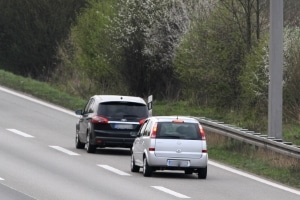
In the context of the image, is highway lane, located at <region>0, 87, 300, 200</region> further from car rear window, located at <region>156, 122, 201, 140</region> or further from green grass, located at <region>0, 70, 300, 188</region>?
car rear window, located at <region>156, 122, 201, 140</region>

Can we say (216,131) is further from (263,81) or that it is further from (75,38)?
(75,38)

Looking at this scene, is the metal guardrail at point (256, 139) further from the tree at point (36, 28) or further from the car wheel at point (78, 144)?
the tree at point (36, 28)

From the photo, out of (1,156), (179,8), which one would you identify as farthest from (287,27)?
(1,156)

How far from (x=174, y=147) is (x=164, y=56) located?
1844 cm

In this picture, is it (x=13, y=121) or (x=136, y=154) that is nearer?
(x=136, y=154)

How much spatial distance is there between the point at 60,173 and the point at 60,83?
74.4 ft

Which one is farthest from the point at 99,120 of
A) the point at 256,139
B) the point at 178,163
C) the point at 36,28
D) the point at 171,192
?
the point at 36,28

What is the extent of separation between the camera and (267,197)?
21484mm

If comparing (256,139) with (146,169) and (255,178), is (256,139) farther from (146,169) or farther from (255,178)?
(146,169)

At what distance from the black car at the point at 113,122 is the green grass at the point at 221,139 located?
6.99 feet

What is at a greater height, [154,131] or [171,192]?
[154,131]

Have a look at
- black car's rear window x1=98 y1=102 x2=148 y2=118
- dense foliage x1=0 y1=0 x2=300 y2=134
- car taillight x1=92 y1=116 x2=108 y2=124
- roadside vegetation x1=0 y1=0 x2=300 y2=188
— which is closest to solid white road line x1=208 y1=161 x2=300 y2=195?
roadside vegetation x1=0 y1=0 x2=300 y2=188

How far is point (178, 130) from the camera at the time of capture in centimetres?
2475

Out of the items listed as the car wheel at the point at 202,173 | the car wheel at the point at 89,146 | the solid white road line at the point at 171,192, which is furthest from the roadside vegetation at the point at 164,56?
the solid white road line at the point at 171,192
